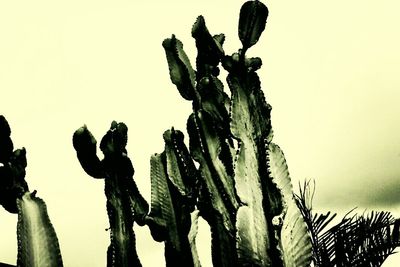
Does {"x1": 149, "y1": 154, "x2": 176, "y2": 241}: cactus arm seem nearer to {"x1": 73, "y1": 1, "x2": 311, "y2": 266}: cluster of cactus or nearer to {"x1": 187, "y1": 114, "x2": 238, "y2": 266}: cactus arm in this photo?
{"x1": 73, "y1": 1, "x2": 311, "y2": 266}: cluster of cactus

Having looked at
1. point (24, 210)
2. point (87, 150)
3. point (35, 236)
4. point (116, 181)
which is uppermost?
point (87, 150)

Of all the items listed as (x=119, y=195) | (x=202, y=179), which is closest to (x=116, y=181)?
(x=119, y=195)

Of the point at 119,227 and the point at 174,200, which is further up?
the point at 174,200

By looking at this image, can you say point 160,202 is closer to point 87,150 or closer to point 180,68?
point 87,150

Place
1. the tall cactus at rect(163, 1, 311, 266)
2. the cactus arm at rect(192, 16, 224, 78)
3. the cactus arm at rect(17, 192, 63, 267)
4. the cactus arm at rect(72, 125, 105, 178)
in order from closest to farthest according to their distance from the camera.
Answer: the tall cactus at rect(163, 1, 311, 266) < the cactus arm at rect(17, 192, 63, 267) < the cactus arm at rect(72, 125, 105, 178) < the cactus arm at rect(192, 16, 224, 78)

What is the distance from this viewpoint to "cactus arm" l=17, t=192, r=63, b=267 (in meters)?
2.24

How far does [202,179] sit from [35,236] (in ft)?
2.48

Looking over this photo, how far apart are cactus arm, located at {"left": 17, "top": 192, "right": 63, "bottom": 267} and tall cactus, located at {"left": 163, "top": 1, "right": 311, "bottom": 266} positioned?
0.67m

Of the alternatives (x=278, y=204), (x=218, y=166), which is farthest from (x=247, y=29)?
(x=278, y=204)

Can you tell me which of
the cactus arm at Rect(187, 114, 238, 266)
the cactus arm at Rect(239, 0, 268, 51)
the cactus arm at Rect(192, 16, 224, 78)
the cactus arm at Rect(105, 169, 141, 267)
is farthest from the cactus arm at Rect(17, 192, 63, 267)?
the cactus arm at Rect(239, 0, 268, 51)

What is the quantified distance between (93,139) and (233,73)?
720 millimetres

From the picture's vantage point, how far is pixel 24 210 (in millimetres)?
2402

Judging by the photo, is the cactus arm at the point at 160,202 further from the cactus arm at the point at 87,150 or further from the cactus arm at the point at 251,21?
the cactus arm at the point at 251,21

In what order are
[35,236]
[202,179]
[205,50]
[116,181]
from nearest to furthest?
[35,236]
[202,179]
[116,181]
[205,50]
